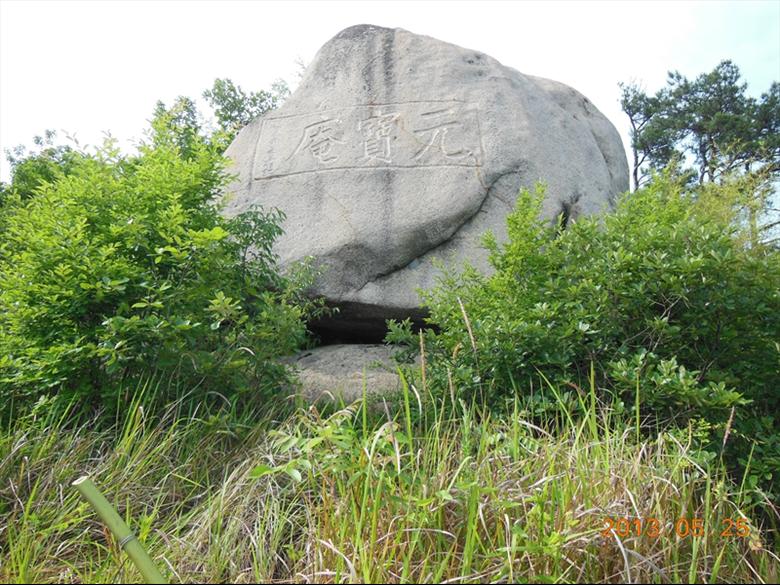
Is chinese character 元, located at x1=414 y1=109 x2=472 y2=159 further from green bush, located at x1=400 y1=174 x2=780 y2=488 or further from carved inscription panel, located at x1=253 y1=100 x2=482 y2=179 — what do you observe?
green bush, located at x1=400 y1=174 x2=780 y2=488

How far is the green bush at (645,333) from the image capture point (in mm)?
2959

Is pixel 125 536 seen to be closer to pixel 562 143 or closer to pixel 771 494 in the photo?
pixel 771 494

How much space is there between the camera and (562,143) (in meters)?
5.84

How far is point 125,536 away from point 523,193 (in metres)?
2.78

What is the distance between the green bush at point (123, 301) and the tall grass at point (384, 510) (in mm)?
369

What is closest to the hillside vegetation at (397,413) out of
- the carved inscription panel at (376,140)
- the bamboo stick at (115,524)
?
the bamboo stick at (115,524)

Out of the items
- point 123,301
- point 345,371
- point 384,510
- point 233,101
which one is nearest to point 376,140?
point 345,371

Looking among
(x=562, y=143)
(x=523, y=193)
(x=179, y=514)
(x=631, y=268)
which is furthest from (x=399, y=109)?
(x=179, y=514)

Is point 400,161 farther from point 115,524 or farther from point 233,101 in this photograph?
point 233,101
